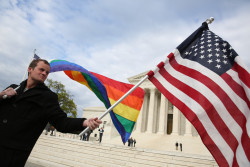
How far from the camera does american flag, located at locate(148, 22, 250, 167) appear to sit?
308cm

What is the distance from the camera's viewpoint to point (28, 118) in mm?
1833

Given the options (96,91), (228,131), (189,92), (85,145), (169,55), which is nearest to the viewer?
(228,131)

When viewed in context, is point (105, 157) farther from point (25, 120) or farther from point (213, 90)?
point (25, 120)

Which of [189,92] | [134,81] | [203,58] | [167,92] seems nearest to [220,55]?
[203,58]

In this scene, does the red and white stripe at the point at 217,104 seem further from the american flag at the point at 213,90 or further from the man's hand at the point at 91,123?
the man's hand at the point at 91,123

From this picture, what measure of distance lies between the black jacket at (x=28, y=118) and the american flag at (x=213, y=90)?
8.04ft

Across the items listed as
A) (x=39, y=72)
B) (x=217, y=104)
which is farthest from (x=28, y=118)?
(x=217, y=104)

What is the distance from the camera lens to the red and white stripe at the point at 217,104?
3.04 meters

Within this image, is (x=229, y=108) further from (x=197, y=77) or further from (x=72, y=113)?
(x=72, y=113)

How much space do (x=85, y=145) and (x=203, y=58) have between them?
10663 mm

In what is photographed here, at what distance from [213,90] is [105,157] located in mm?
9173

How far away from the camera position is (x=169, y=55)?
4.08 meters

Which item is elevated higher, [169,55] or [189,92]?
[169,55]

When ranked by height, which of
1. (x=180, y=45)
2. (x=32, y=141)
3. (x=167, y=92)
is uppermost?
(x=180, y=45)
